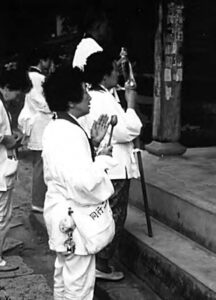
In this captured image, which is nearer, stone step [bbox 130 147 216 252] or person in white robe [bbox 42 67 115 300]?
person in white robe [bbox 42 67 115 300]

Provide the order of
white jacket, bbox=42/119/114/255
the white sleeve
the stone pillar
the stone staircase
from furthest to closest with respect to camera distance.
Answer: the stone pillar < the white sleeve < the stone staircase < white jacket, bbox=42/119/114/255

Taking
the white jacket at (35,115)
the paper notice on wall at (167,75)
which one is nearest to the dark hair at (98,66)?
the paper notice on wall at (167,75)

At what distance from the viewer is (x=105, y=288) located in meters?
4.61

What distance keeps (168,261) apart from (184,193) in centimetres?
81

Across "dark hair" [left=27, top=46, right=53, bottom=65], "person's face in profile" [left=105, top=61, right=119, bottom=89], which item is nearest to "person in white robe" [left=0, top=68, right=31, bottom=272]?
"person's face in profile" [left=105, top=61, right=119, bottom=89]

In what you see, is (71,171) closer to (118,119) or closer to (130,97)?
(118,119)

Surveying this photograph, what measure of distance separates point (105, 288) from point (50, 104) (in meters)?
1.71

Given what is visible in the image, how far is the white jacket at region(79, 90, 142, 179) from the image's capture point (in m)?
4.29

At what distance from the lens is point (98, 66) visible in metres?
4.31

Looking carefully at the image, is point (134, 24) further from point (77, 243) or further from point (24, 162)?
point (77, 243)

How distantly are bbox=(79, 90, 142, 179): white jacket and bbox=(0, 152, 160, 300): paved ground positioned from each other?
3.01 feet

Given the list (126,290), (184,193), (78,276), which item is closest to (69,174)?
(78,276)

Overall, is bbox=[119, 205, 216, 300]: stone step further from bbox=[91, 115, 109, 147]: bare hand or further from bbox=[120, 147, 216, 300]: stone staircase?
bbox=[91, 115, 109, 147]: bare hand

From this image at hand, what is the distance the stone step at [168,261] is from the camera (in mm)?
3994
